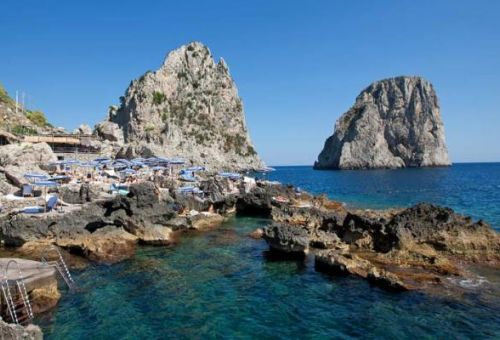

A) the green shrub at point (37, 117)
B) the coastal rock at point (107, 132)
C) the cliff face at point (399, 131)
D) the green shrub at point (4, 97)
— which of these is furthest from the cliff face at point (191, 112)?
the cliff face at point (399, 131)

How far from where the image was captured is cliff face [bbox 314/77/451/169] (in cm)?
17650

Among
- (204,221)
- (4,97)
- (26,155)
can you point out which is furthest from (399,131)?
(26,155)

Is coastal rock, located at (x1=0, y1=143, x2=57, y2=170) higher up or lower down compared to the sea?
higher up

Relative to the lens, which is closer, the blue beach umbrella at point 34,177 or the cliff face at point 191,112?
the blue beach umbrella at point 34,177

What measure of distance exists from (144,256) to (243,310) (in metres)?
9.95

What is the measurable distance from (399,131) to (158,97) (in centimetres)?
12036

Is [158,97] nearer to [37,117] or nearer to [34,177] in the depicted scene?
[37,117]

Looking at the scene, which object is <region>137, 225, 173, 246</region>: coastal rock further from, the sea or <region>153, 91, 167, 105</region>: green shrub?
<region>153, 91, 167, 105</region>: green shrub

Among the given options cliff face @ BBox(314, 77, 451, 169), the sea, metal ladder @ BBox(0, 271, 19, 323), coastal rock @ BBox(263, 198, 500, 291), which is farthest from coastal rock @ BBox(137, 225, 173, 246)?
cliff face @ BBox(314, 77, 451, 169)

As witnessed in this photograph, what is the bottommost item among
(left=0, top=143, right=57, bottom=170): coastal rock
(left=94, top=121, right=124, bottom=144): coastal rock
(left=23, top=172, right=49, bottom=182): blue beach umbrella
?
(left=23, top=172, right=49, bottom=182): blue beach umbrella

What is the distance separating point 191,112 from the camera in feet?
451

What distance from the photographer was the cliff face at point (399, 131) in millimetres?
176500

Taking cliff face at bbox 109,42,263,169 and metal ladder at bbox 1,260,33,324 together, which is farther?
cliff face at bbox 109,42,263,169

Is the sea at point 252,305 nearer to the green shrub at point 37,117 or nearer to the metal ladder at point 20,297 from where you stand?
the metal ladder at point 20,297
